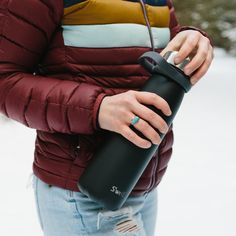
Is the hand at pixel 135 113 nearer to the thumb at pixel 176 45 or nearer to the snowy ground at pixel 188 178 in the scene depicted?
the thumb at pixel 176 45

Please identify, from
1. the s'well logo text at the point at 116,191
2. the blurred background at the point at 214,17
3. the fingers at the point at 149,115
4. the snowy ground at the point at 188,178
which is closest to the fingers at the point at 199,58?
the fingers at the point at 149,115

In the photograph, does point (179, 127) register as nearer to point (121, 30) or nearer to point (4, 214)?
point (4, 214)

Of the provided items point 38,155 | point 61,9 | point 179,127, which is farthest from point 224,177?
point 61,9

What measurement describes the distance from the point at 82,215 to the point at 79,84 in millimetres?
263

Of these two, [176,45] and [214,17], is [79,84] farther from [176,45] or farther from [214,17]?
[214,17]

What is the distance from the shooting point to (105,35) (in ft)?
2.59

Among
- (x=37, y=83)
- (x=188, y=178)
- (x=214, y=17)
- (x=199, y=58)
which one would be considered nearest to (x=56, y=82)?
(x=37, y=83)

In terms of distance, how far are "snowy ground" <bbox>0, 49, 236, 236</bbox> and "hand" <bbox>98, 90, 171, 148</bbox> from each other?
1447 mm

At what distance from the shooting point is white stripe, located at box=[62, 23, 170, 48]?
30.7 inches

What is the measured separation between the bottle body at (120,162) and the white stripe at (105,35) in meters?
0.11

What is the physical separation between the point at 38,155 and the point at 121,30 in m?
0.31

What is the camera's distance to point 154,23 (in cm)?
87

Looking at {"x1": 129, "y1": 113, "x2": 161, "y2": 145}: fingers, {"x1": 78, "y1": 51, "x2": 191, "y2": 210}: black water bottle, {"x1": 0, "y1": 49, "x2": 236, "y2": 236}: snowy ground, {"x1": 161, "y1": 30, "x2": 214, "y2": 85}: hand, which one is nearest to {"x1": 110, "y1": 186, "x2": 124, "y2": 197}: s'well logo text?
{"x1": 78, "y1": 51, "x2": 191, "y2": 210}: black water bottle

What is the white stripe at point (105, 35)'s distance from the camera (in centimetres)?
78
